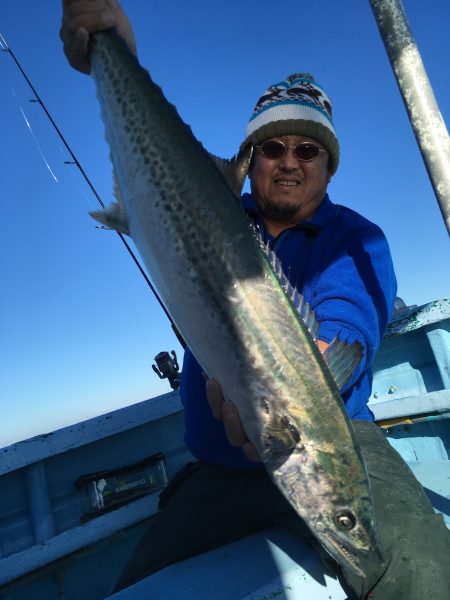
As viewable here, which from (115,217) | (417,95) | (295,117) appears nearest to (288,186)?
(295,117)

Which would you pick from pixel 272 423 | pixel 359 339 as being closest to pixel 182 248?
pixel 272 423

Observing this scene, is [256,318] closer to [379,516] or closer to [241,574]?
[379,516]

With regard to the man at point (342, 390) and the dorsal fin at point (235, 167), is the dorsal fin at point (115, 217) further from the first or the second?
the man at point (342, 390)

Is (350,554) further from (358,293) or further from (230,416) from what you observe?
(358,293)

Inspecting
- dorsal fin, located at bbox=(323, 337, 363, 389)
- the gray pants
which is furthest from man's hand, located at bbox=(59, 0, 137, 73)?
the gray pants

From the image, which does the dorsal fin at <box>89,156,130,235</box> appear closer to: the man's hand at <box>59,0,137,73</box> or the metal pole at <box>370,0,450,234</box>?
the man's hand at <box>59,0,137,73</box>

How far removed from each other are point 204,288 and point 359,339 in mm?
957

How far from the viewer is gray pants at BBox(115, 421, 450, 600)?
5.76 feet

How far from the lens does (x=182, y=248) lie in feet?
6.29

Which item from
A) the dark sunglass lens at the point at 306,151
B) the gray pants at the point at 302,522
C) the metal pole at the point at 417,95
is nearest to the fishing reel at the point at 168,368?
the gray pants at the point at 302,522

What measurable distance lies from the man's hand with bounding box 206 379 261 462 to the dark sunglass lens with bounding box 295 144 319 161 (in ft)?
7.06

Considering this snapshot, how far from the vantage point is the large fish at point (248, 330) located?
1.81 metres

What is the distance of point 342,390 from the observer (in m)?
2.18

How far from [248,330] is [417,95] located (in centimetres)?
136
